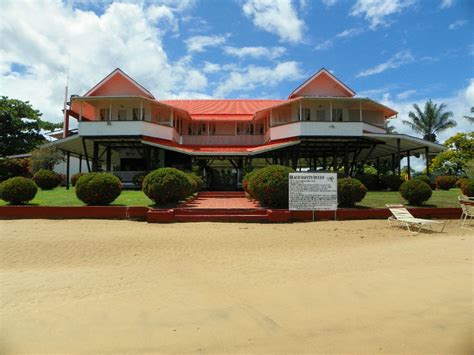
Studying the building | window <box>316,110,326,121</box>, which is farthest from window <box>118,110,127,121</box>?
window <box>316,110,326,121</box>

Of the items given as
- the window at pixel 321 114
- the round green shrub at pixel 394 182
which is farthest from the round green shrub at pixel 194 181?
the round green shrub at pixel 394 182

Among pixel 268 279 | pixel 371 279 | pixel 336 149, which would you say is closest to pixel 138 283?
pixel 268 279

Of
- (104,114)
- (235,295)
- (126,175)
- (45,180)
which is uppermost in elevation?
(104,114)

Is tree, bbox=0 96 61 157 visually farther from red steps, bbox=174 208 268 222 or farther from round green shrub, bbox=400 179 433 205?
round green shrub, bbox=400 179 433 205

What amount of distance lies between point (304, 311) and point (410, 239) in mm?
6981

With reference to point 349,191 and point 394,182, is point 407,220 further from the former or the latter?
point 394,182

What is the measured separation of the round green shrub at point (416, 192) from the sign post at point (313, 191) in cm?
411

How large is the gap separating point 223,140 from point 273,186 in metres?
15.2

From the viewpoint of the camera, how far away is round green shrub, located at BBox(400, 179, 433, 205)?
1622 cm

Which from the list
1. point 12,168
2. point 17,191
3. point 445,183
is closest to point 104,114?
point 12,168

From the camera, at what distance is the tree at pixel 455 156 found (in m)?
39.0

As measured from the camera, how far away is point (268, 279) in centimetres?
658

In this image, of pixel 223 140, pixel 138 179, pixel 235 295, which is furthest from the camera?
pixel 223 140

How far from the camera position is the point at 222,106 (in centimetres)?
3372
